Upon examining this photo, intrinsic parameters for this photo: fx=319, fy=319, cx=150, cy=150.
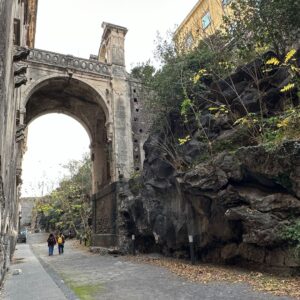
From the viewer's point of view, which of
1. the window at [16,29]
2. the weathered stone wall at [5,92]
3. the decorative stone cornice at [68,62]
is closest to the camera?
the weathered stone wall at [5,92]

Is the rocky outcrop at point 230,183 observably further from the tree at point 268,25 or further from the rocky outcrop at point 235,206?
the tree at point 268,25

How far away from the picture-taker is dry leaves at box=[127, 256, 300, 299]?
6764mm

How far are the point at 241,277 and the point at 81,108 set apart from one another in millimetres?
18145

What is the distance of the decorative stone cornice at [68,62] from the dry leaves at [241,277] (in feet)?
45.4

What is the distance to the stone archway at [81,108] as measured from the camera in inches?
827

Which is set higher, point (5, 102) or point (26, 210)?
point (26, 210)

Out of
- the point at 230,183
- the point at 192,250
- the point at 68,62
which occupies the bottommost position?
the point at 192,250

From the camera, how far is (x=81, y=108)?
931 inches

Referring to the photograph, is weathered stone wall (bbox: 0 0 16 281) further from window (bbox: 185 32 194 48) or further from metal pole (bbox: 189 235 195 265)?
window (bbox: 185 32 194 48)

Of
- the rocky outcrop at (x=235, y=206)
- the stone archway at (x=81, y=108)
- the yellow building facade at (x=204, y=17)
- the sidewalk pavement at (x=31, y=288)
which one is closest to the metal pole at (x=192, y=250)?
the rocky outcrop at (x=235, y=206)

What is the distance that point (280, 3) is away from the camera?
35.4 ft

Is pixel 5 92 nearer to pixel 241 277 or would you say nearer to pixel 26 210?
pixel 241 277

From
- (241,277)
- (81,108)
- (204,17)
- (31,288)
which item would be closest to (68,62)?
(81,108)

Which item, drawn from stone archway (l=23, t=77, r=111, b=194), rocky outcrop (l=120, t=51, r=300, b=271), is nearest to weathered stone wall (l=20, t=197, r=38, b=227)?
stone archway (l=23, t=77, r=111, b=194)
